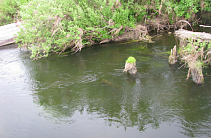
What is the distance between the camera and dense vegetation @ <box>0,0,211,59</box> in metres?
14.4

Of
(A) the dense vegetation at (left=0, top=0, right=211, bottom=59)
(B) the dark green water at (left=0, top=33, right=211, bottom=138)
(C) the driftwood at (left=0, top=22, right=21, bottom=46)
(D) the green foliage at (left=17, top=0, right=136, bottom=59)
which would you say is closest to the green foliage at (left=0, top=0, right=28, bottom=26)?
(A) the dense vegetation at (left=0, top=0, right=211, bottom=59)

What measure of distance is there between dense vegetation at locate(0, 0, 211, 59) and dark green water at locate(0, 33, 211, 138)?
7.30 feet

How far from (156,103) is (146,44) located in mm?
10045

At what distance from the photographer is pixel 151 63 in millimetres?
13398

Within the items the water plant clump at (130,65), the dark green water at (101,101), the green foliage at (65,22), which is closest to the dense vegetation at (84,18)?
the green foliage at (65,22)

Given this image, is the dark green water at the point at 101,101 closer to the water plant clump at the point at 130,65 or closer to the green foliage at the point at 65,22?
the water plant clump at the point at 130,65

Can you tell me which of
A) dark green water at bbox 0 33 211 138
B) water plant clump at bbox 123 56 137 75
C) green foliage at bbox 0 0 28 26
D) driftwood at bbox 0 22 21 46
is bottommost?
dark green water at bbox 0 33 211 138

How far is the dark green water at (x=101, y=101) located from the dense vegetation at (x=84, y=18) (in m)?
2.22

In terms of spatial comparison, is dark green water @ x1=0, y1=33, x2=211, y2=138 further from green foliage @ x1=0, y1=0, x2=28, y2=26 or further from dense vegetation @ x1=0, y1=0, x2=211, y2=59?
green foliage @ x1=0, y1=0, x2=28, y2=26

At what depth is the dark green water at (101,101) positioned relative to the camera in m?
7.52

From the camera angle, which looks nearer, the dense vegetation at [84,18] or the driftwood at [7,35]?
the dense vegetation at [84,18]

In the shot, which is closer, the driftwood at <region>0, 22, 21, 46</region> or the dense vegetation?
the dense vegetation

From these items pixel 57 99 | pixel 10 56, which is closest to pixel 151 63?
pixel 57 99

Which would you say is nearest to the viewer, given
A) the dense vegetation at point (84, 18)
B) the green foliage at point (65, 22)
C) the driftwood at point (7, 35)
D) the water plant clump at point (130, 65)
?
the water plant clump at point (130, 65)
